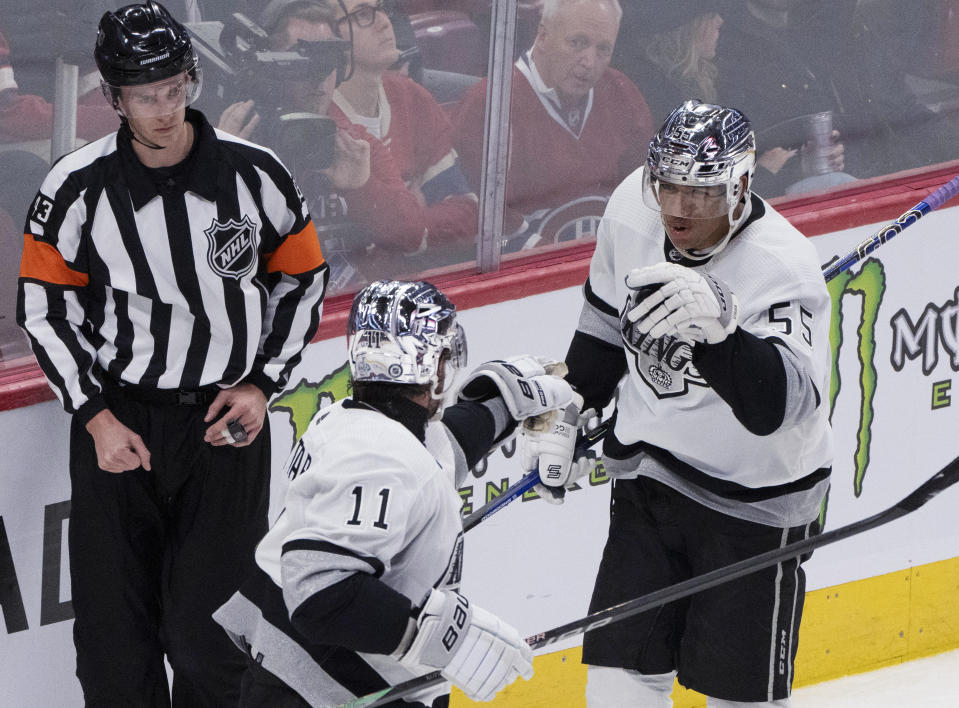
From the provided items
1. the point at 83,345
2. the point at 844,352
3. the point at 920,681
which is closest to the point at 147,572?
the point at 83,345

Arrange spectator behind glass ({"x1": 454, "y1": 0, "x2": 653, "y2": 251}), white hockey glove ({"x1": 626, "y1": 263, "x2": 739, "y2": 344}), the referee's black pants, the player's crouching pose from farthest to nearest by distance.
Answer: spectator behind glass ({"x1": 454, "y1": 0, "x2": 653, "y2": 251}) → the referee's black pants → white hockey glove ({"x1": 626, "y1": 263, "x2": 739, "y2": 344}) → the player's crouching pose

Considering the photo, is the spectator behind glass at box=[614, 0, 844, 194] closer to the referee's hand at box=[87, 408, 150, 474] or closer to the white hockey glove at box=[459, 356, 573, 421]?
the white hockey glove at box=[459, 356, 573, 421]

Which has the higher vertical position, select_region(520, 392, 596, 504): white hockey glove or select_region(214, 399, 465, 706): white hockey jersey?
select_region(214, 399, 465, 706): white hockey jersey

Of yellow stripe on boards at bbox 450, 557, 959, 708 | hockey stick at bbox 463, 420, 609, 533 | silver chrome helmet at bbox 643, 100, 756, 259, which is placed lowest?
yellow stripe on boards at bbox 450, 557, 959, 708

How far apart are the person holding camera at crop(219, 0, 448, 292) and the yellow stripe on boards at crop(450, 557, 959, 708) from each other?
118 cm

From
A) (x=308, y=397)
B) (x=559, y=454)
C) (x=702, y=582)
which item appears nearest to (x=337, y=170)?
(x=308, y=397)

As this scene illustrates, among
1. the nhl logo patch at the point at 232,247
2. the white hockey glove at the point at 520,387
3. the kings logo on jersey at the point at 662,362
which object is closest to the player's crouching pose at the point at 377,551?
the white hockey glove at the point at 520,387

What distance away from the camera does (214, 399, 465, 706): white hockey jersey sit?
5.98 ft

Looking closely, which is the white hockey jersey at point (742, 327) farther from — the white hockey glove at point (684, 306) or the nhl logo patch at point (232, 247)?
the nhl logo patch at point (232, 247)

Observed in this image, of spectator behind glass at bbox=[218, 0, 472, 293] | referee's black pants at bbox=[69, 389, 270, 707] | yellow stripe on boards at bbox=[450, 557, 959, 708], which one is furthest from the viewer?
yellow stripe on boards at bbox=[450, 557, 959, 708]

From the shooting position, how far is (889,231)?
2.89m

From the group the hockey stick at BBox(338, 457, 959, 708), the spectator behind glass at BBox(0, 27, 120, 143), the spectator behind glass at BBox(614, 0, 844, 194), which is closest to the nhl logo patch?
the spectator behind glass at BBox(0, 27, 120, 143)

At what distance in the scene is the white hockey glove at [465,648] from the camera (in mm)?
1874

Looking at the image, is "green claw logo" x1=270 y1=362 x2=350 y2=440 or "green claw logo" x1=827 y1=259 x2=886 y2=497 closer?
"green claw logo" x1=270 y1=362 x2=350 y2=440
